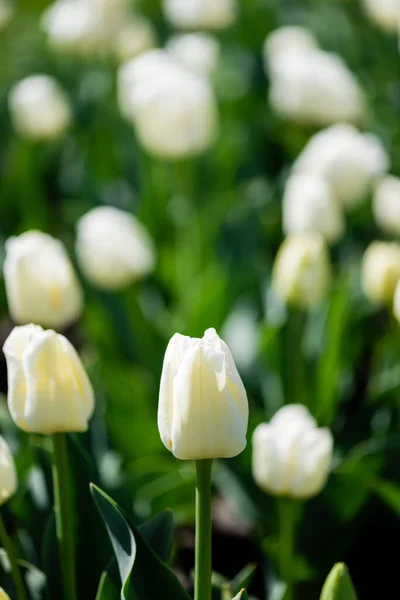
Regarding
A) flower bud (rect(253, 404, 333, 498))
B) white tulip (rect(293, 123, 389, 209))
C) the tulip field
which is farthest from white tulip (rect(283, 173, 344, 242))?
flower bud (rect(253, 404, 333, 498))

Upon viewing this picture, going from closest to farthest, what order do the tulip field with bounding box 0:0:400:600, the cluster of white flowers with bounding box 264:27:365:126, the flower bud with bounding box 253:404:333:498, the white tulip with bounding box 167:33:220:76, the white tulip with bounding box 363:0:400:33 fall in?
the tulip field with bounding box 0:0:400:600 < the flower bud with bounding box 253:404:333:498 < the cluster of white flowers with bounding box 264:27:365:126 < the white tulip with bounding box 363:0:400:33 < the white tulip with bounding box 167:33:220:76

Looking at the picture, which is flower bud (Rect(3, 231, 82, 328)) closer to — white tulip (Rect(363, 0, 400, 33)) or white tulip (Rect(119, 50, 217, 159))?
white tulip (Rect(119, 50, 217, 159))

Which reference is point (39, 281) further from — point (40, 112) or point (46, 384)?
point (40, 112)

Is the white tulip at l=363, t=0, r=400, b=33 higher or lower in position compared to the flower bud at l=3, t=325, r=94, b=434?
lower

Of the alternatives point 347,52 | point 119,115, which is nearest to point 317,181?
point 119,115

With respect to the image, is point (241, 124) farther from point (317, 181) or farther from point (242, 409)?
point (242, 409)

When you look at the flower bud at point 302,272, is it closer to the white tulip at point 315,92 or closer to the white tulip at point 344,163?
the white tulip at point 344,163

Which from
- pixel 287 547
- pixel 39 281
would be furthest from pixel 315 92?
pixel 287 547
